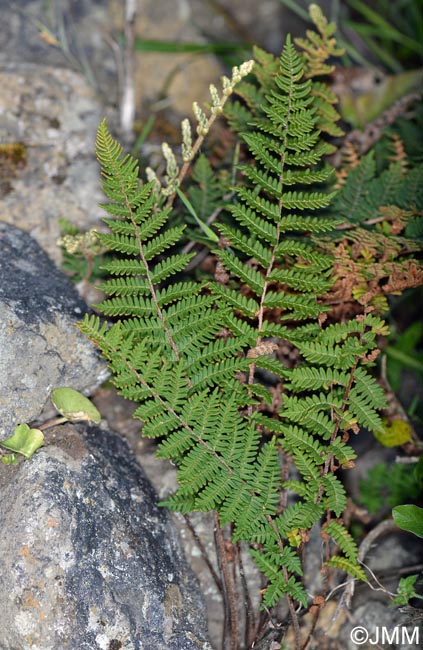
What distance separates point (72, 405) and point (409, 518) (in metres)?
1.58

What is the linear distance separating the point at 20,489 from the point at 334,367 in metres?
1.42

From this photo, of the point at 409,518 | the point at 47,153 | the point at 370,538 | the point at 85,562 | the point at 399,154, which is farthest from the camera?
the point at 47,153

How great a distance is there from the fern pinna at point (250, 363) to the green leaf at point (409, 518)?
27 cm

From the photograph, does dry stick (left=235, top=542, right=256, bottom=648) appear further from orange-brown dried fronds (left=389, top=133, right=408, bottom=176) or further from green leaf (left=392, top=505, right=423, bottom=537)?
orange-brown dried fronds (left=389, top=133, right=408, bottom=176)

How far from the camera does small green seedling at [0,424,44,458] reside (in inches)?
112

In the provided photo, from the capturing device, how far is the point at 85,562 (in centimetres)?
275

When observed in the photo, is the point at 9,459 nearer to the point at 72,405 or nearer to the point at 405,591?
the point at 72,405

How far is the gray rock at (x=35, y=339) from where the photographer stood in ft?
9.67

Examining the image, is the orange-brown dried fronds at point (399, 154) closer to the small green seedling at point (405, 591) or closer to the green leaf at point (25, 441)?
the small green seedling at point (405, 591)

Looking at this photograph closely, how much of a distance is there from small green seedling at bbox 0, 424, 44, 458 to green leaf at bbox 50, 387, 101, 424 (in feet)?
0.55

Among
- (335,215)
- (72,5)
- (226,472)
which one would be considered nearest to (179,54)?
(72,5)

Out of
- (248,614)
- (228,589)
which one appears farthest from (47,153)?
(248,614)

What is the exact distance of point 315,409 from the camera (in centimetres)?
288

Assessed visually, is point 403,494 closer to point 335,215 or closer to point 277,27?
point 335,215
